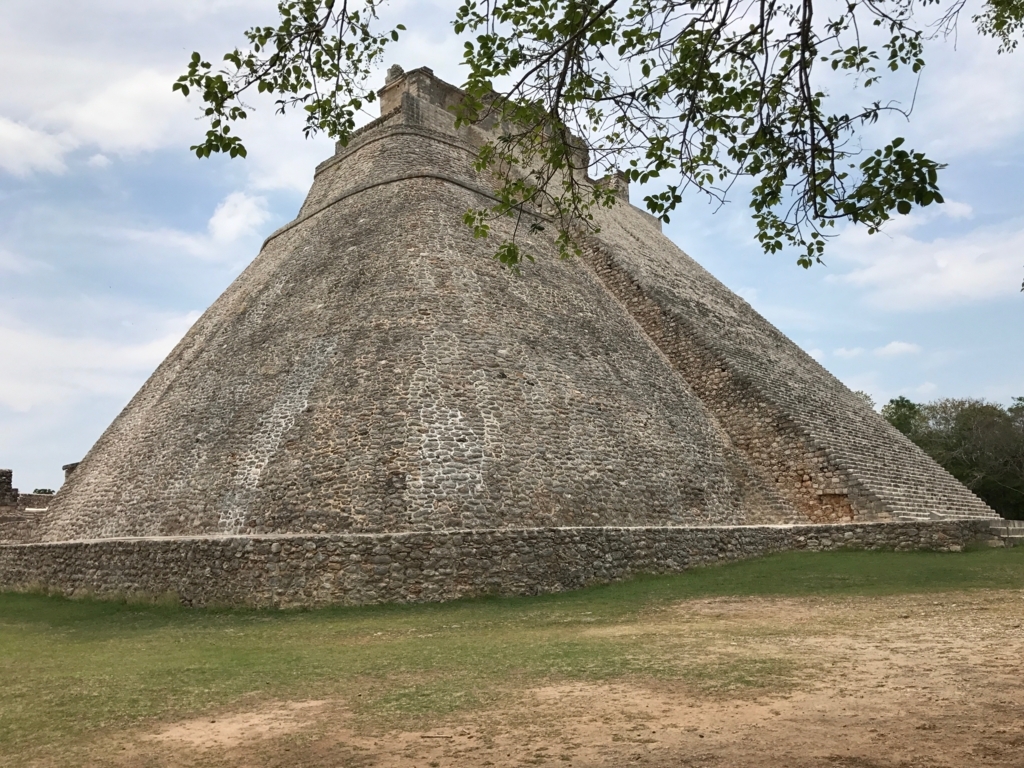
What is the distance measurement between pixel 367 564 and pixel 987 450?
3065 cm

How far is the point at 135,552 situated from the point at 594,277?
11.0m

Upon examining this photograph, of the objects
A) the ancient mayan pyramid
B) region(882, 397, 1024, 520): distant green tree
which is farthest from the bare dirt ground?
region(882, 397, 1024, 520): distant green tree

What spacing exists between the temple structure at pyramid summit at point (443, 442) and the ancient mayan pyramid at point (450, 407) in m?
0.05

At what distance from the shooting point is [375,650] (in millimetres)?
6477

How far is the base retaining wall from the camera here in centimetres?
866

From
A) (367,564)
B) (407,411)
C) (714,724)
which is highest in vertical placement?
(407,411)

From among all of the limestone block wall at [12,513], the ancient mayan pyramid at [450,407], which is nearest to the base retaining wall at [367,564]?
the ancient mayan pyramid at [450,407]

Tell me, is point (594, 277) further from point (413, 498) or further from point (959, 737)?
point (959, 737)

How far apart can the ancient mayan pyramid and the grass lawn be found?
158cm

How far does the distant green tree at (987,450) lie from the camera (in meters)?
30.3

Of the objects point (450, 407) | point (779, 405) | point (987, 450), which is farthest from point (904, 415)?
point (450, 407)

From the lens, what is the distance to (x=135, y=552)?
9797 mm

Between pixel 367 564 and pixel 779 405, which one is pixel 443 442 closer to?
pixel 367 564

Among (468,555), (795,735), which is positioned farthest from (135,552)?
(795,735)
